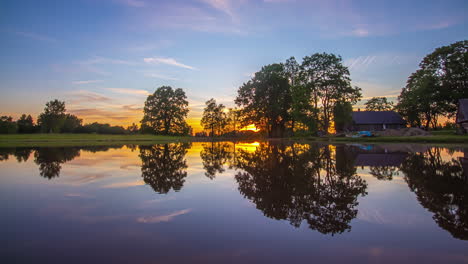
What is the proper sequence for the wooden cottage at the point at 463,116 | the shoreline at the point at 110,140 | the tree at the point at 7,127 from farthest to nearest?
the tree at the point at 7,127 → the wooden cottage at the point at 463,116 → the shoreline at the point at 110,140

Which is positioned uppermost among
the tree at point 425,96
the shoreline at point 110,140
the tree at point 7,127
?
the tree at point 425,96

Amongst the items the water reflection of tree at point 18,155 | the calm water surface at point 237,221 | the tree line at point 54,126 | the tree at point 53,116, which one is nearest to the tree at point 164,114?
the tree line at point 54,126

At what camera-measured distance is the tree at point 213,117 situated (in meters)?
85.7

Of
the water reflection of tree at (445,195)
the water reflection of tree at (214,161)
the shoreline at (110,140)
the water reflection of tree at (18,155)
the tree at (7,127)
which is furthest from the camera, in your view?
the tree at (7,127)

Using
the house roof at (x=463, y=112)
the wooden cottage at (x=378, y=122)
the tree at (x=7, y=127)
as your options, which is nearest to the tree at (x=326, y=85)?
the house roof at (x=463, y=112)

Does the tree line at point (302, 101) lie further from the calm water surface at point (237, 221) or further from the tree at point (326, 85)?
the calm water surface at point (237, 221)

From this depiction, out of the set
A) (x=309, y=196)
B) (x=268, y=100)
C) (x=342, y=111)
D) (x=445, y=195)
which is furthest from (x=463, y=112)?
(x=309, y=196)

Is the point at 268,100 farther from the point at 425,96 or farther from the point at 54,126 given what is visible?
the point at 54,126

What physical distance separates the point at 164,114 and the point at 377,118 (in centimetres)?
5969

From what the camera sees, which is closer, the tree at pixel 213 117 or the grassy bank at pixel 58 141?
the grassy bank at pixel 58 141

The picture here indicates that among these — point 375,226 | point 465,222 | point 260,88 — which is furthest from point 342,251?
point 260,88

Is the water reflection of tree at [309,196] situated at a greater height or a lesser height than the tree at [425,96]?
lesser

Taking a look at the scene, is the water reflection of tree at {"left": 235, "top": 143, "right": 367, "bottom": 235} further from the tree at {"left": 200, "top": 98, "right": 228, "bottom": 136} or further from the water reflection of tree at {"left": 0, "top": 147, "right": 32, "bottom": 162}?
the tree at {"left": 200, "top": 98, "right": 228, "bottom": 136}

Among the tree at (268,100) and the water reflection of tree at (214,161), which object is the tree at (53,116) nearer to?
the tree at (268,100)
